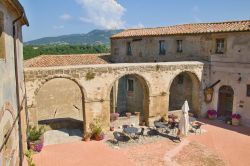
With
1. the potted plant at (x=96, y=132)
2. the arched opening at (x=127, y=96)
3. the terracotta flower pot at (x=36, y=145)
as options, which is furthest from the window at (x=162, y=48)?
the terracotta flower pot at (x=36, y=145)

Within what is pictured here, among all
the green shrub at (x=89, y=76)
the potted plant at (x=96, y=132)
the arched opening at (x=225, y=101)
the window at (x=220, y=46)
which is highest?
the window at (x=220, y=46)

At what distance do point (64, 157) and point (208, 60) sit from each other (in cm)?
1270

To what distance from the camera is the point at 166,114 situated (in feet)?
61.2

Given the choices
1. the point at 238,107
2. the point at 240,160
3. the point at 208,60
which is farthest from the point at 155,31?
the point at 240,160

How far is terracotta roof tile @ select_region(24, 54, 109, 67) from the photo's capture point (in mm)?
23414

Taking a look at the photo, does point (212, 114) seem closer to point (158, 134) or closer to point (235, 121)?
point (235, 121)

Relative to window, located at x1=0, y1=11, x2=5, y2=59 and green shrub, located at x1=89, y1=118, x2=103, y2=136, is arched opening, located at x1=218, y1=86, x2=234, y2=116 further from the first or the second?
window, located at x1=0, y1=11, x2=5, y2=59

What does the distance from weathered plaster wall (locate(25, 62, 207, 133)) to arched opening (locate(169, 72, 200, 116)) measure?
0.68 metres

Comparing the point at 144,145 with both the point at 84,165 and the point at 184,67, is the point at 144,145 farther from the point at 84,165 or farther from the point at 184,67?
the point at 184,67

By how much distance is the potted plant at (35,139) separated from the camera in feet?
44.6

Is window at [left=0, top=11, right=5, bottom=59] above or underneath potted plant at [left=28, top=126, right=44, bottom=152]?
above

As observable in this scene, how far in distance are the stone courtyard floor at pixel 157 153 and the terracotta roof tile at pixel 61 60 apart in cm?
1069

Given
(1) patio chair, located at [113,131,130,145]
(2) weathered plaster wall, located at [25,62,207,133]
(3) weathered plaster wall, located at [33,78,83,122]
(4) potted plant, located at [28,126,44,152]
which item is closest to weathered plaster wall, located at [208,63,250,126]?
(2) weathered plaster wall, located at [25,62,207,133]

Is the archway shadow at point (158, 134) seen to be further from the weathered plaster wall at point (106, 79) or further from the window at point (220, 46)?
the window at point (220, 46)
